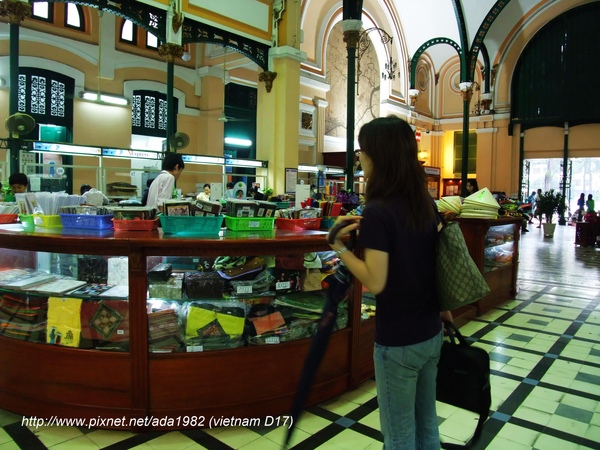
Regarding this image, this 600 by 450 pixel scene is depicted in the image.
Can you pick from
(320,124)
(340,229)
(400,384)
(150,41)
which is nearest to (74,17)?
(150,41)

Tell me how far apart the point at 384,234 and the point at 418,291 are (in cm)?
25

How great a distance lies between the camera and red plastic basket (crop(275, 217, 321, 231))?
10.3ft

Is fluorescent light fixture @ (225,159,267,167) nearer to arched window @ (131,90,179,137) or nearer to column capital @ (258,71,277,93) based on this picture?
column capital @ (258,71,277,93)

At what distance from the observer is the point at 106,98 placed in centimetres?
1212

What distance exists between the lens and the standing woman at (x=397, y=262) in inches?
59.2

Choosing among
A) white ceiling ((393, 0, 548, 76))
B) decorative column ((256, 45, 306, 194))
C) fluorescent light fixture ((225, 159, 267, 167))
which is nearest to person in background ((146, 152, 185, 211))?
fluorescent light fixture ((225, 159, 267, 167))

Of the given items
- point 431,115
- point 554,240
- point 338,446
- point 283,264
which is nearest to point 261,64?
point 283,264

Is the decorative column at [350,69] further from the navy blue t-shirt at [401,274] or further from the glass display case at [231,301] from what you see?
the navy blue t-shirt at [401,274]

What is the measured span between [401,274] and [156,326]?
1.57 metres

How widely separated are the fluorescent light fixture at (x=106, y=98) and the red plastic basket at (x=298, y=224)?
10409 millimetres

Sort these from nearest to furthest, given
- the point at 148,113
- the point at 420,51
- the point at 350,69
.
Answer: the point at 350,69 → the point at 148,113 → the point at 420,51

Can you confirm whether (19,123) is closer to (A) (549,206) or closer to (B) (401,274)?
(B) (401,274)

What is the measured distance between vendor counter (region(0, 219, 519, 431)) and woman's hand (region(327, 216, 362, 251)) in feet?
3.14

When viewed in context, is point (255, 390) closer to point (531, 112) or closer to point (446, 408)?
point (446, 408)
